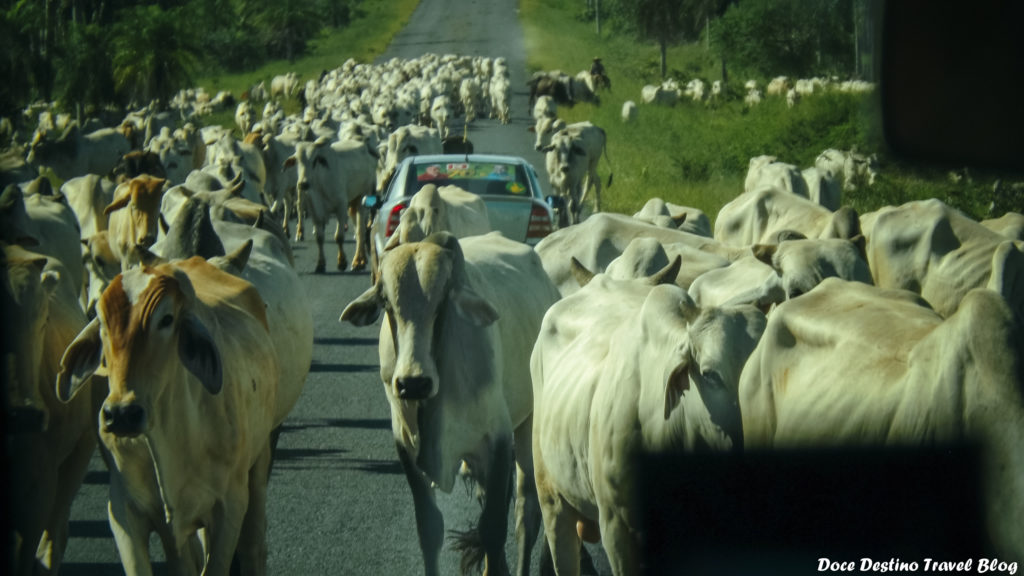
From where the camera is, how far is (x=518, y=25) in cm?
9269

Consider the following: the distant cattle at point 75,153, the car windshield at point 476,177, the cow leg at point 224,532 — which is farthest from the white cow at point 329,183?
the cow leg at point 224,532

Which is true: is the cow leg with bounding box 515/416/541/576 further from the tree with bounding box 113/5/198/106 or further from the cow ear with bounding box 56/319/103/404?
the tree with bounding box 113/5/198/106

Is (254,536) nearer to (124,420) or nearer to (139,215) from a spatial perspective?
(124,420)

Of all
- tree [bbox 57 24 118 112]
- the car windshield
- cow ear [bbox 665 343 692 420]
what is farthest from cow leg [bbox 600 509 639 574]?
tree [bbox 57 24 118 112]

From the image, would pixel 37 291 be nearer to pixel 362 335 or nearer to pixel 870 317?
pixel 870 317

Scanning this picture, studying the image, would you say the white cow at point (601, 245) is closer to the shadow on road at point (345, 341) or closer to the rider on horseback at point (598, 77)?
the shadow on road at point (345, 341)

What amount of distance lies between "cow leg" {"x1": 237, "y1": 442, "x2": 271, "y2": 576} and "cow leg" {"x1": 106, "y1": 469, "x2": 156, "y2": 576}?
2.24ft

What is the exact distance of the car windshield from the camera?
16144mm

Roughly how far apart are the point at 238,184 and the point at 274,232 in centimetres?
245

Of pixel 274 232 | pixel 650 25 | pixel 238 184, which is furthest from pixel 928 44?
pixel 650 25

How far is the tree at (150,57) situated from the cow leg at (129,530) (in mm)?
53046

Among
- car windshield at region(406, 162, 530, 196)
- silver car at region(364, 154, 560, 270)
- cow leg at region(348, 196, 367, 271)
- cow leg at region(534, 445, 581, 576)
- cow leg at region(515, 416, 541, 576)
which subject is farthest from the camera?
cow leg at region(348, 196, 367, 271)

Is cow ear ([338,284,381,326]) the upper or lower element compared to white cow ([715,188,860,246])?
upper

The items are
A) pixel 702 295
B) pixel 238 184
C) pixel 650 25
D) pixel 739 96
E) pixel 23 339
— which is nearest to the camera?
pixel 23 339
